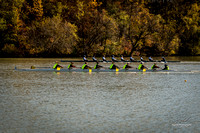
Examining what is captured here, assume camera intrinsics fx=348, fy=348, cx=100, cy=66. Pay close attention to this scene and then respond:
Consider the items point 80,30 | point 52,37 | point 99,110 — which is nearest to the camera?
point 99,110

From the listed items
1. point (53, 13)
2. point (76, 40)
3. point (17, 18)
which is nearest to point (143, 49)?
point (76, 40)

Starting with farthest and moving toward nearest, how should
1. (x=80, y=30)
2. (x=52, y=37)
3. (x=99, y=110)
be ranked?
(x=80, y=30)
(x=52, y=37)
(x=99, y=110)

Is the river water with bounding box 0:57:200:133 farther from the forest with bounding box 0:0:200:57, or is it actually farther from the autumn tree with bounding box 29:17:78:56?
the forest with bounding box 0:0:200:57

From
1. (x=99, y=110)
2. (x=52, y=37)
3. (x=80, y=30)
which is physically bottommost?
(x=52, y=37)

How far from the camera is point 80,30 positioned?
77500 millimetres

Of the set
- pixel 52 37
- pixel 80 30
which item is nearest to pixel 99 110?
pixel 52 37

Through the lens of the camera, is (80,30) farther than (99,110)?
Yes

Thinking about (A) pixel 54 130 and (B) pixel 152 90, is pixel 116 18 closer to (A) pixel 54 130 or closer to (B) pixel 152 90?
(B) pixel 152 90

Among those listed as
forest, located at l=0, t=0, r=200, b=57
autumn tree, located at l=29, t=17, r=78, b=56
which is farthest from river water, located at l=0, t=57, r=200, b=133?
forest, located at l=0, t=0, r=200, b=57

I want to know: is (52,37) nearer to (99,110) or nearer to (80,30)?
(80,30)

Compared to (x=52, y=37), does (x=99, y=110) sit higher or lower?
higher

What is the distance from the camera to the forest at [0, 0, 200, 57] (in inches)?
2830

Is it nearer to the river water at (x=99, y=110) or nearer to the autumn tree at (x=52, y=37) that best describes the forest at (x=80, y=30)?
the autumn tree at (x=52, y=37)

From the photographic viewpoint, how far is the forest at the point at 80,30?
71.9 meters
